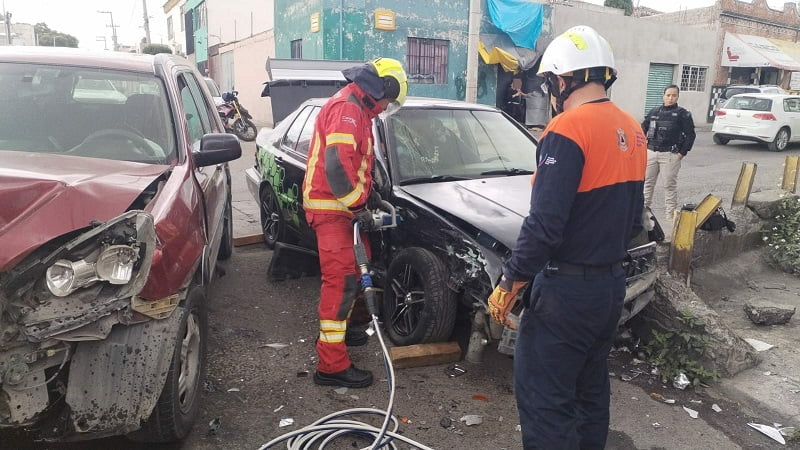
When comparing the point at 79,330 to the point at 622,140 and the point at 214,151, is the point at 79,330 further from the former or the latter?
the point at 622,140

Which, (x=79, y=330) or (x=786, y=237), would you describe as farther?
(x=786, y=237)

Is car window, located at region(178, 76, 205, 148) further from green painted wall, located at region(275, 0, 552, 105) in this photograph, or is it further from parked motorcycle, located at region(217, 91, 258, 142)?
green painted wall, located at region(275, 0, 552, 105)

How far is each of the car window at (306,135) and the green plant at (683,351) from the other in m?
3.14

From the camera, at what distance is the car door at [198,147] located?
378 cm

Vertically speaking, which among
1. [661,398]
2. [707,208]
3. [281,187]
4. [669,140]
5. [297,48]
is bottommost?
[661,398]

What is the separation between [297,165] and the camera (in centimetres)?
516

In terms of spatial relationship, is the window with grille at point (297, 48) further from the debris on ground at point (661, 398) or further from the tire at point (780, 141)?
the debris on ground at point (661, 398)

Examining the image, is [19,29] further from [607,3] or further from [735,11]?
[735,11]

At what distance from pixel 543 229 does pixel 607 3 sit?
1355 inches

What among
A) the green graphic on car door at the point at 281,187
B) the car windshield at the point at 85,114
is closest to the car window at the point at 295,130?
the green graphic on car door at the point at 281,187

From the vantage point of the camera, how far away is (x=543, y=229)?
220 cm

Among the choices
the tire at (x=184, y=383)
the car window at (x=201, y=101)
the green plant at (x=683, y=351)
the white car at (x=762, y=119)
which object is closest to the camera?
the tire at (x=184, y=383)

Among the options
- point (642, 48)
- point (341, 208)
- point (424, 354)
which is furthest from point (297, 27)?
point (424, 354)

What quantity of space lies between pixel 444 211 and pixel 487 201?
0.31 metres
